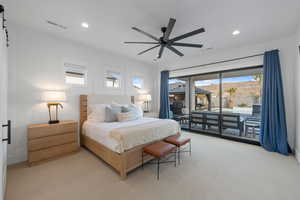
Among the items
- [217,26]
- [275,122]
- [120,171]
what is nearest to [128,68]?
[217,26]

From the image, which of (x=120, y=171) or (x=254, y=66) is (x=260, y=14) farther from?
(x=120, y=171)

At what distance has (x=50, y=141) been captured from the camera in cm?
251

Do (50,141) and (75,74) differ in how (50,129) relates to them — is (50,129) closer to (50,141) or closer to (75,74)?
(50,141)

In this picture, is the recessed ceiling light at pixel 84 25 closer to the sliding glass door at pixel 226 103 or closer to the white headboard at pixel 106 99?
the white headboard at pixel 106 99

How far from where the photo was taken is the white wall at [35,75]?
8.14 ft

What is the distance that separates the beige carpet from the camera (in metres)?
1.64

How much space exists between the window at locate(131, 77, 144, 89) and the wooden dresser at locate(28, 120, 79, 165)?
262 centimetres

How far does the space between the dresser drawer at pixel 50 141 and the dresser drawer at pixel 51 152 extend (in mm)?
78

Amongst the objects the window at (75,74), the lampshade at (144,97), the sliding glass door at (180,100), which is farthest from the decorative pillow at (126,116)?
the sliding glass door at (180,100)

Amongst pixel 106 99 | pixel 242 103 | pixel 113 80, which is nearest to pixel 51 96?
pixel 106 99

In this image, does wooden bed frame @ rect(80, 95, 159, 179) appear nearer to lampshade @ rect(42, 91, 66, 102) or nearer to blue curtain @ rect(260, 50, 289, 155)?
lampshade @ rect(42, 91, 66, 102)

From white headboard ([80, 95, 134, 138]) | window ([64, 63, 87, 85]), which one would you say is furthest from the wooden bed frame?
window ([64, 63, 87, 85])

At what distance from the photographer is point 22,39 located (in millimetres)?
2574

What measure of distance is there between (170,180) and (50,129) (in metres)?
2.55
